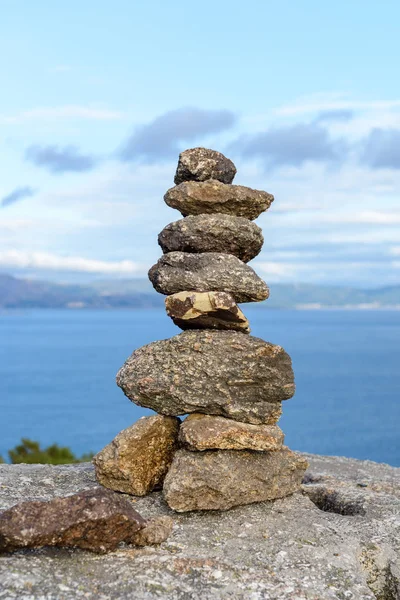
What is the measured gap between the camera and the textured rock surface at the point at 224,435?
12500mm

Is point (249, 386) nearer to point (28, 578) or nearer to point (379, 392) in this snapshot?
point (28, 578)

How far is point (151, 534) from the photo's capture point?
10.9 m

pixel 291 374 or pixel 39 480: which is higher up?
pixel 291 374

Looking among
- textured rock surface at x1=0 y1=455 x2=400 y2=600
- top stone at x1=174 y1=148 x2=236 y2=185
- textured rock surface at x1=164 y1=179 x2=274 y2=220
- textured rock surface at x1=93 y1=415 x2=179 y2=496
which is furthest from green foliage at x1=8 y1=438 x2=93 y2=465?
top stone at x1=174 y1=148 x2=236 y2=185

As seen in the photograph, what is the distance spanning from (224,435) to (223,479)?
0.83m

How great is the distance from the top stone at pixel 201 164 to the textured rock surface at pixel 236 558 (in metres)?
6.72

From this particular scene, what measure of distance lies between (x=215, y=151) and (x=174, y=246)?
7.47 ft

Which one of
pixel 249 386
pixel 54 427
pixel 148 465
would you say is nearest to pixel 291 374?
pixel 249 386

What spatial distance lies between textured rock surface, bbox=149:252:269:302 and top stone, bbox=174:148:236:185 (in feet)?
6.13

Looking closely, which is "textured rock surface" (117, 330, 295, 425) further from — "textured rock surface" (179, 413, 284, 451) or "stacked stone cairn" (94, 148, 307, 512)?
"textured rock surface" (179, 413, 284, 451)


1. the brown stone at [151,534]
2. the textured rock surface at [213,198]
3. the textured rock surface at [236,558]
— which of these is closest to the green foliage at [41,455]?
the textured rock surface at [236,558]

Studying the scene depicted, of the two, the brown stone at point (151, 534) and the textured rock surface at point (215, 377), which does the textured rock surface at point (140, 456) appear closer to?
the textured rock surface at point (215, 377)

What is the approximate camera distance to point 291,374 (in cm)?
1348

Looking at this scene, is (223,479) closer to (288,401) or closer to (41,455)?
(41,455)
